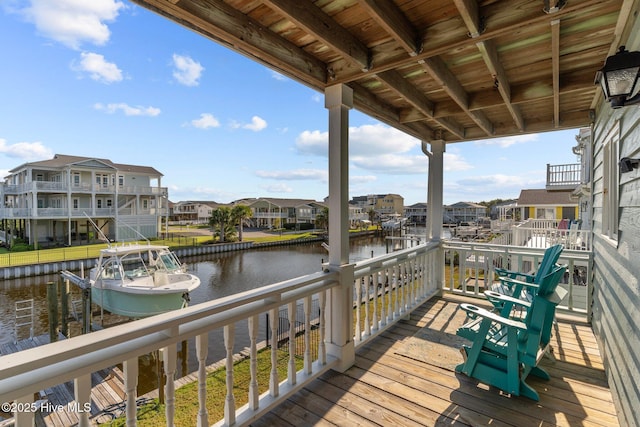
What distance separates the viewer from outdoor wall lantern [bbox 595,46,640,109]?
1367mm

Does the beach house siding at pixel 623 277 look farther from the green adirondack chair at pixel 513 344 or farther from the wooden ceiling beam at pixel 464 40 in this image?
the wooden ceiling beam at pixel 464 40

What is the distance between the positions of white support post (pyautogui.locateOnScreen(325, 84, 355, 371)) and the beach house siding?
174cm

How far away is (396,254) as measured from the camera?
131 inches

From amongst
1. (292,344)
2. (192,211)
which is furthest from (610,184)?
(192,211)

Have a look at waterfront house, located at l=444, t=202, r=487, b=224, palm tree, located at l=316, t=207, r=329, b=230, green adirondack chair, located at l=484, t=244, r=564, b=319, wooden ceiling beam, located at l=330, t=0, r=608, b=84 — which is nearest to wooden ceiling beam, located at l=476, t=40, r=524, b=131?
wooden ceiling beam, located at l=330, t=0, r=608, b=84

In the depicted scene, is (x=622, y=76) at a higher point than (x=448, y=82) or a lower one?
lower

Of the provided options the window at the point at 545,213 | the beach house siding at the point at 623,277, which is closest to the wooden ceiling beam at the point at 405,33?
the beach house siding at the point at 623,277

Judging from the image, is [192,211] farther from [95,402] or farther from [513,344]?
[513,344]

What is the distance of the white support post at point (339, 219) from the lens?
2.47m

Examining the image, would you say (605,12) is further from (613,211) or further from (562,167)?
(562,167)

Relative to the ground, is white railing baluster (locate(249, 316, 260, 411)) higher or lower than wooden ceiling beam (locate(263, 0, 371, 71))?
lower

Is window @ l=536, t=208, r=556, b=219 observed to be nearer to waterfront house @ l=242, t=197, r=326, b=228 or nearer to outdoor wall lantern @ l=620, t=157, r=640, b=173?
outdoor wall lantern @ l=620, t=157, r=640, b=173

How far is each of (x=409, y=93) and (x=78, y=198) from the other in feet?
46.3

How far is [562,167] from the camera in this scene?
1284 cm
